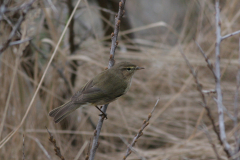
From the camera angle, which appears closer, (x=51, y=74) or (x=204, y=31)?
(x=51, y=74)

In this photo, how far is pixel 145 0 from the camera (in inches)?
330

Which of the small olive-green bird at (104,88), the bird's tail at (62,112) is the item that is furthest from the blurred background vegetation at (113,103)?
the bird's tail at (62,112)

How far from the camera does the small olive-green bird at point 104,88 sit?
285cm

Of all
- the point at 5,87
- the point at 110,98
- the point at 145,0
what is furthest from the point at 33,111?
the point at 145,0

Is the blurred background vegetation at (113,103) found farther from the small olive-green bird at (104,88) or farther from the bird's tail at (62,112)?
the bird's tail at (62,112)

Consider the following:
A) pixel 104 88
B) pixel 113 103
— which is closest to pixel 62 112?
pixel 104 88

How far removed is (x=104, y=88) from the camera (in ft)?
9.89

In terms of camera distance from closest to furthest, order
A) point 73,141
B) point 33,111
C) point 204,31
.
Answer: point 33,111 < point 73,141 < point 204,31

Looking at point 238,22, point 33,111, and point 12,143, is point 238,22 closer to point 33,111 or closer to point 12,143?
point 33,111

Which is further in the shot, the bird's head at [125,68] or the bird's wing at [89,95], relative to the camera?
the bird's head at [125,68]

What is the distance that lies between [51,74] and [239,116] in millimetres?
3021

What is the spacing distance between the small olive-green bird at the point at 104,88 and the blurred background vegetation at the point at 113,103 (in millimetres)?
545

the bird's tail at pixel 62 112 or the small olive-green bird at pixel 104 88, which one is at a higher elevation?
the small olive-green bird at pixel 104 88

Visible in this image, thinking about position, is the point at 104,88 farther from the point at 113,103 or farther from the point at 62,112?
the point at 113,103
